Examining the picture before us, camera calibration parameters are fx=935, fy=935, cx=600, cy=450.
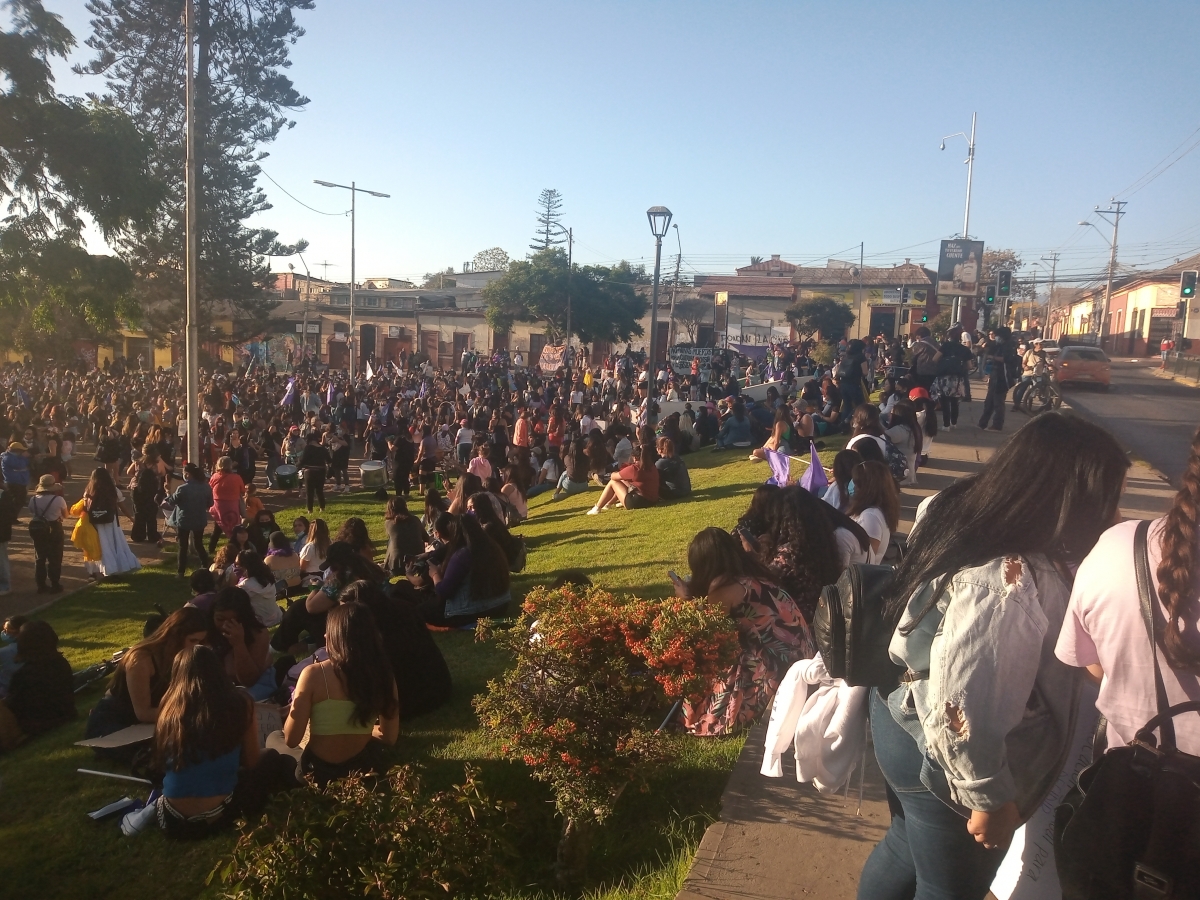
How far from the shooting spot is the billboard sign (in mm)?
39938

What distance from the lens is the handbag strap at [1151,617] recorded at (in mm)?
2031

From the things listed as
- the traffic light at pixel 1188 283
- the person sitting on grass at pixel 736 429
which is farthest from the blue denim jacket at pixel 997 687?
the traffic light at pixel 1188 283

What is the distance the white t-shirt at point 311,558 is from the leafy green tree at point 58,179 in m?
9.71

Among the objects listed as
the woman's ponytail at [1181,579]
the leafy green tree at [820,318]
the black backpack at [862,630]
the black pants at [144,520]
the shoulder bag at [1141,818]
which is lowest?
the black pants at [144,520]

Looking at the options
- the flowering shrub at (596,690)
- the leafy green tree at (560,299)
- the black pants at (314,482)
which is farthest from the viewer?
the leafy green tree at (560,299)

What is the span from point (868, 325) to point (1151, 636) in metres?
59.7

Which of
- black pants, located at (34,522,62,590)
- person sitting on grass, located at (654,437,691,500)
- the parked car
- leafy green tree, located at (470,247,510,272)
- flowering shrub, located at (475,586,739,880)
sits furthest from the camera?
leafy green tree, located at (470,247,510,272)

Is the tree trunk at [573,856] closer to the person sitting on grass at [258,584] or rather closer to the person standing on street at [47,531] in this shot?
the person sitting on grass at [258,584]

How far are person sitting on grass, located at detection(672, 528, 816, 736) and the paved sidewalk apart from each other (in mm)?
171

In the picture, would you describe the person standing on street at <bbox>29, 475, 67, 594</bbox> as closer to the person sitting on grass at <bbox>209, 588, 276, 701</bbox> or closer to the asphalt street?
the person sitting on grass at <bbox>209, 588, 276, 701</bbox>

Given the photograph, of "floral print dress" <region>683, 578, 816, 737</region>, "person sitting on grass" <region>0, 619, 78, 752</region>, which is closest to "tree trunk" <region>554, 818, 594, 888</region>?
"floral print dress" <region>683, 578, 816, 737</region>

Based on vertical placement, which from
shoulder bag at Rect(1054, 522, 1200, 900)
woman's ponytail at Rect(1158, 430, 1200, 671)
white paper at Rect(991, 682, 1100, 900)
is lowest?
white paper at Rect(991, 682, 1100, 900)

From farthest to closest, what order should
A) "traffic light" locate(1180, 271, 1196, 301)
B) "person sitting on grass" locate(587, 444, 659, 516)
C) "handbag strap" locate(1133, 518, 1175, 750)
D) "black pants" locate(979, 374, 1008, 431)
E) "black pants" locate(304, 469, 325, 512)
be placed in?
1. "traffic light" locate(1180, 271, 1196, 301)
2. "black pants" locate(304, 469, 325, 512)
3. "black pants" locate(979, 374, 1008, 431)
4. "person sitting on grass" locate(587, 444, 659, 516)
5. "handbag strap" locate(1133, 518, 1175, 750)

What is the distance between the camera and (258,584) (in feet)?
30.1
